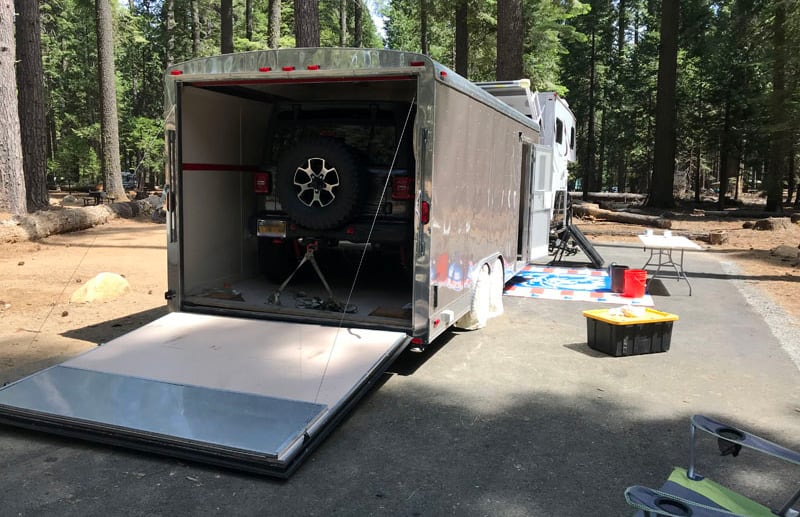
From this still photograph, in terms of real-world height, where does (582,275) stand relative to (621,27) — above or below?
→ below

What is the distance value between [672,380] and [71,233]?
13227 mm

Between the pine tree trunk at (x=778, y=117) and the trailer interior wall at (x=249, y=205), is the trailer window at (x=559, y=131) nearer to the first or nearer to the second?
the trailer interior wall at (x=249, y=205)

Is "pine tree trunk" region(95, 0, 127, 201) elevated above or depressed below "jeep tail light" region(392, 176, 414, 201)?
above

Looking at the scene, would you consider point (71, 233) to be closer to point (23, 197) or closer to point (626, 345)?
point (23, 197)

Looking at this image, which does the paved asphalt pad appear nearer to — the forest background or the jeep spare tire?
the jeep spare tire

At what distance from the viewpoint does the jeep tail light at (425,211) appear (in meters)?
4.80

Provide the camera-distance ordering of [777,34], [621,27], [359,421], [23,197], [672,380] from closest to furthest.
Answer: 1. [359,421]
2. [672,380]
3. [23,197]
4. [777,34]
5. [621,27]

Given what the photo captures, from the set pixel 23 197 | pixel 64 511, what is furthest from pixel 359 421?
pixel 23 197

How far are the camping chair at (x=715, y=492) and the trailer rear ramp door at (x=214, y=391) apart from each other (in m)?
1.93

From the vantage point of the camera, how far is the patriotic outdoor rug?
29.0 feet

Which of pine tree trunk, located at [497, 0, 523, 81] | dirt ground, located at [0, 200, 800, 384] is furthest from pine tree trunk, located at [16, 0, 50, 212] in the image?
pine tree trunk, located at [497, 0, 523, 81]

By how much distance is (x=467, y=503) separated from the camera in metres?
3.29

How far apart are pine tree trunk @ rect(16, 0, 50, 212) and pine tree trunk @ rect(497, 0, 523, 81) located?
37.6 ft

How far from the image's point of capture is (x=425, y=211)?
4805mm
